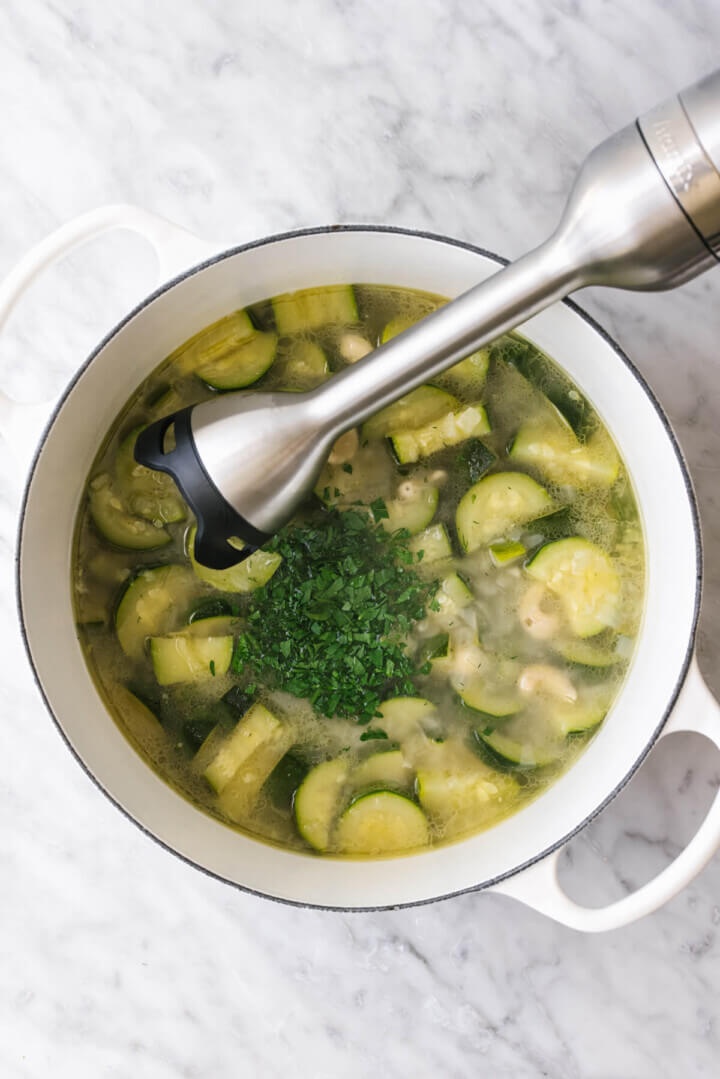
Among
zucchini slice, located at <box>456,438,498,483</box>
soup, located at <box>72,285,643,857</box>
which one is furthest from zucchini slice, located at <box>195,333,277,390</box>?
zucchini slice, located at <box>456,438,498,483</box>

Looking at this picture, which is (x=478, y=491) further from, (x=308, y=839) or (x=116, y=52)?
(x=116, y=52)

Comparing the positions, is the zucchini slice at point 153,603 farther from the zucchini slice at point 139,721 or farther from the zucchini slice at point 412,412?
the zucchini slice at point 412,412

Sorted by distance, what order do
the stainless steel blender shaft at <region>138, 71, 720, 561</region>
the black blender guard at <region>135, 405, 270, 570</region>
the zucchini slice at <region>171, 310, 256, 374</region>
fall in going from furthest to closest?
the zucchini slice at <region>171, 310, 256, 374</region>
the black blender guard at <region>135, 405, 270, 570</region>
the stainless steel blender shaft at <region>138, 71, 720, 561</region>

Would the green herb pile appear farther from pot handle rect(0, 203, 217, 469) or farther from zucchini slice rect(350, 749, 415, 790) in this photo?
pot handle rect(0, 203, 217, 469)

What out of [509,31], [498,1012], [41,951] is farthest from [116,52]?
[498,1012]

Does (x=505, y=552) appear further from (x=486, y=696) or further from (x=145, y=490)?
(x=145, y=490)

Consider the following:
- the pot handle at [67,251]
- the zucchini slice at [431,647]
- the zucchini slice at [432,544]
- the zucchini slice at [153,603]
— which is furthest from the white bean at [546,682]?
the pot handle at [67,251]
